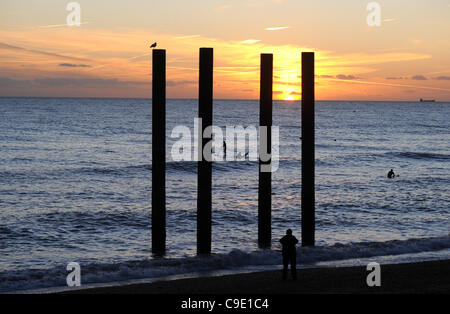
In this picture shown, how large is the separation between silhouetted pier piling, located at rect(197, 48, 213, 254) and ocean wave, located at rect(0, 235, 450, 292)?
2.14 feet

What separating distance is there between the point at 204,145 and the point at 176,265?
3041 millimetres

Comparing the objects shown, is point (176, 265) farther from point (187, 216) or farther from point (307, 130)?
point (187, 216)

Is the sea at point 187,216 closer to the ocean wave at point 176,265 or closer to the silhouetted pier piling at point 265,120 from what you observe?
the ocean wave at point 176,265

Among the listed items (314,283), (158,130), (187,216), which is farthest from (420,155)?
(314,283)

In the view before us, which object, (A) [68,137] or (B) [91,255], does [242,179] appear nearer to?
(B) [91,255]

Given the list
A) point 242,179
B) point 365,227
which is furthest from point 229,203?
point 242,179

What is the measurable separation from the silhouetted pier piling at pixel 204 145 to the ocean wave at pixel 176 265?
651 millimetres

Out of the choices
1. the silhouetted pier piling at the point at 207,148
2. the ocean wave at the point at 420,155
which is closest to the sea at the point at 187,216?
the silhouetted pier piling at the point at 207,148

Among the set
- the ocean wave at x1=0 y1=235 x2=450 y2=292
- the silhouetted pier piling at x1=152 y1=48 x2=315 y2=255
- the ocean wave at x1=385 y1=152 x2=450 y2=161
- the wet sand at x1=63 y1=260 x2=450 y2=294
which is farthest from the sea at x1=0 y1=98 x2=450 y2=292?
the ocean wave at x1=385 y1=152 x2=450 y2=161

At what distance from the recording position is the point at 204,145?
1318 cm

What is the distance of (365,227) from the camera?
19.9 metres
